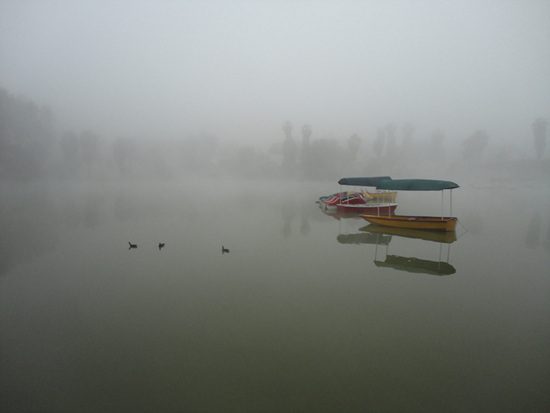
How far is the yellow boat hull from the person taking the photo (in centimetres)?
1769

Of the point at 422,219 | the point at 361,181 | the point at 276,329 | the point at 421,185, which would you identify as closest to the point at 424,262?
the point at 422,219

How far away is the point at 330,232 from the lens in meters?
19.0

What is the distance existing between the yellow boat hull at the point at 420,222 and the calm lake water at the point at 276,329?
3313 mm

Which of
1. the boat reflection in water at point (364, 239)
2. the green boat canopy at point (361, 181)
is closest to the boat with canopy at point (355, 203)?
the green boat canopy at point (361, 181)

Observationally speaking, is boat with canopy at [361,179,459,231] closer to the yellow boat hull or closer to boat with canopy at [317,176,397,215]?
the yellow boat hull

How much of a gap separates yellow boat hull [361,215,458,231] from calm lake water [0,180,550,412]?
331cm

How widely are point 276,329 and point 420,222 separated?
15481mm

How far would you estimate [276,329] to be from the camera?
22.5 ft

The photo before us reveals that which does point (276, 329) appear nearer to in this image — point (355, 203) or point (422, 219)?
point (422, 219)

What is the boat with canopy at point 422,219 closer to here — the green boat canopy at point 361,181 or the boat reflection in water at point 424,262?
the boat reflection in water at point 424,262

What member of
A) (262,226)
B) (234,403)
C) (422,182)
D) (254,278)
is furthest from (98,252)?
(422,182)

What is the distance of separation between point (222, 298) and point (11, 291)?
7.82m

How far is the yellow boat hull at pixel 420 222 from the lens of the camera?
1769 cm

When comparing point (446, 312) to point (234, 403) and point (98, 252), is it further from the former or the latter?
Result: point (98, 252)
